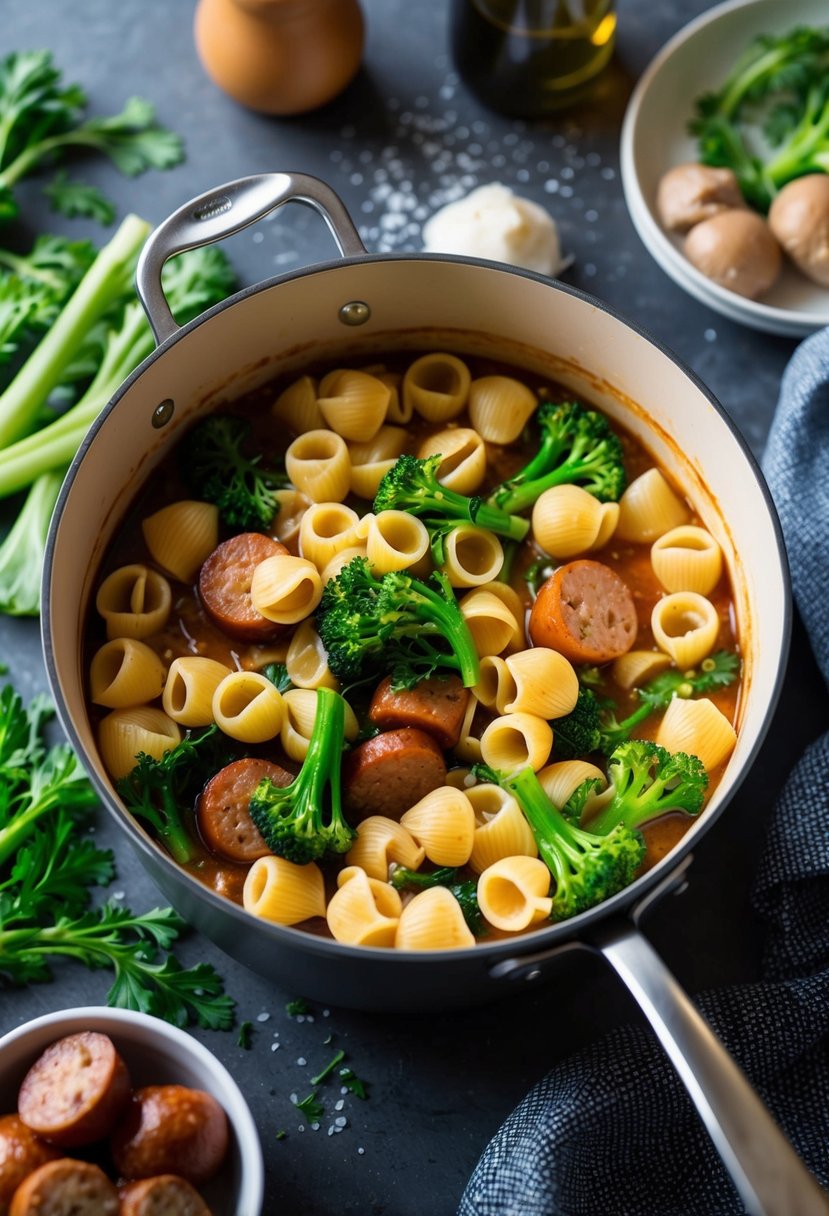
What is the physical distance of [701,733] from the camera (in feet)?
8.54

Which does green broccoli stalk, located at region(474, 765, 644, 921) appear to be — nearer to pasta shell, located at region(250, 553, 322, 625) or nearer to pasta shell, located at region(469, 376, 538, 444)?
pasta shell, located at region(250, 553, 322, 625)

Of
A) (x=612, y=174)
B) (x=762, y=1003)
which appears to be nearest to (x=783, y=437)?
(x=612, y=174)

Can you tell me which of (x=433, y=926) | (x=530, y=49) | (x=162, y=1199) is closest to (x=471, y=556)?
(x=433, y=926)

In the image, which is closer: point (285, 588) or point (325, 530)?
point (285, 588)

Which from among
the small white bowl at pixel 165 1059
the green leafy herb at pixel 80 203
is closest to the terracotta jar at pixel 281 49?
the green leafy herb at pixel 80 203

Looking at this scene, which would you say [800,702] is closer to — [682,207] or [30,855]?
[682,207]

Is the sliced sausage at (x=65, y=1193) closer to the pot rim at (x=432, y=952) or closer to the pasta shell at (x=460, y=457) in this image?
the pot rim at (x=432, y=952)

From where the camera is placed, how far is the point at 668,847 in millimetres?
2572

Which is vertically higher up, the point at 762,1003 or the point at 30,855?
the point at 30,855

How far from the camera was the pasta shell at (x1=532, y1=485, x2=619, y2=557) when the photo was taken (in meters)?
2.73

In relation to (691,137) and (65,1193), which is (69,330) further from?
(65,1193)

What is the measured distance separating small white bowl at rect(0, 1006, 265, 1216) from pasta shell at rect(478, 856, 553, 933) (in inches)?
22.5

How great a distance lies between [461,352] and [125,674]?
1121 mm

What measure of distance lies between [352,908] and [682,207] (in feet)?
6.69
